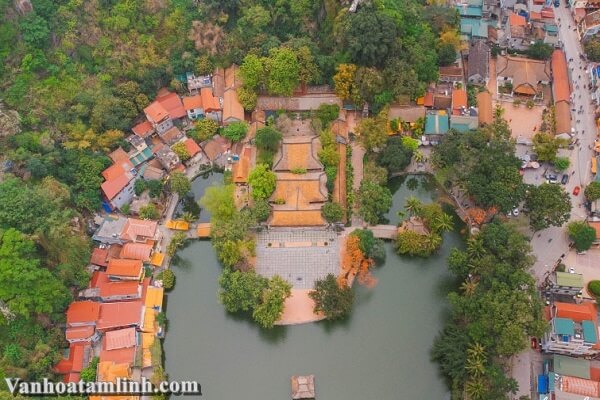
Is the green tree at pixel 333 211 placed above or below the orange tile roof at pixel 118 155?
below

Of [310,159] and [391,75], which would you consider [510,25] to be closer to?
[391,75]

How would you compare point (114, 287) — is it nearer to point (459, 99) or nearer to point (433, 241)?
point (433, 241)

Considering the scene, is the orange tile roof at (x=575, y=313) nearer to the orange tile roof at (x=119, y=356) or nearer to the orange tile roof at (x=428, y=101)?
the orange tile roof at (x=428, y=101)

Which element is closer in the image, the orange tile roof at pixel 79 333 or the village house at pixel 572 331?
the village house at pixel 572 331

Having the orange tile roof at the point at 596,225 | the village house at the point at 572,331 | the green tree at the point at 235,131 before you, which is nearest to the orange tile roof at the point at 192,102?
the green tree at the point at 235,131

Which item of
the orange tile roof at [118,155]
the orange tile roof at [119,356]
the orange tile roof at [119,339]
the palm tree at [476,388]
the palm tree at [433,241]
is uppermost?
the orange tile roof at [118,155]

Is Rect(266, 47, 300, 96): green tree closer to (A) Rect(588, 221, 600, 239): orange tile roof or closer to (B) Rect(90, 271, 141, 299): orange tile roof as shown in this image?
(B) Rect(90, 271, 141, 299): orange tile roof

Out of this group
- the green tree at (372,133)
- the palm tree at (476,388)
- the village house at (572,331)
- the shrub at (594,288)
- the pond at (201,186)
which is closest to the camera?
the palm tree at (476,388)
